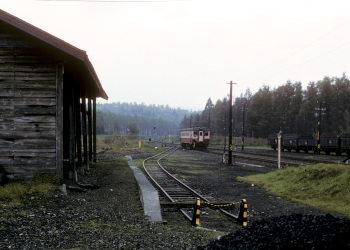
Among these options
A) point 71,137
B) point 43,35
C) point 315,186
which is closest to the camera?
point 43,35

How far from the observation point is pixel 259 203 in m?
12.9

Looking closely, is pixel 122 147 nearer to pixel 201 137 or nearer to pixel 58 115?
pixel 201 137

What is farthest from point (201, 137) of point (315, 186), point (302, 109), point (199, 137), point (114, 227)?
point (302, 109)

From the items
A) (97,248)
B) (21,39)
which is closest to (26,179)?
(21,39)

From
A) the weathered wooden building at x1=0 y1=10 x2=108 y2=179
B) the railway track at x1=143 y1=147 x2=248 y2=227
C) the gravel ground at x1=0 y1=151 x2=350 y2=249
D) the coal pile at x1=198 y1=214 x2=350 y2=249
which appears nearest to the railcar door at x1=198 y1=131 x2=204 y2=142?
the railway track at x1=143 y1=147 x2=248 y2=227

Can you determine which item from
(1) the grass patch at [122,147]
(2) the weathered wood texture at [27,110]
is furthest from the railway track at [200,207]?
(1) the grass patch at [122,147]

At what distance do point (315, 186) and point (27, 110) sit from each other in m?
11.1

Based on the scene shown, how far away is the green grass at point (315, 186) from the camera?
488 inches

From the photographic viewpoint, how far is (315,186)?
14.6m

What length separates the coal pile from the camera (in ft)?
16.2

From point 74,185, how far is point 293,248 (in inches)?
371

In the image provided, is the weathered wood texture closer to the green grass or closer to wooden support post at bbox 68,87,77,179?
wooden support post at bbox 68,87,77,179

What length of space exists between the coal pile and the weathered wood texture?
23.7 feet

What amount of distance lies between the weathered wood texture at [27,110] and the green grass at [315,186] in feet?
29.3
